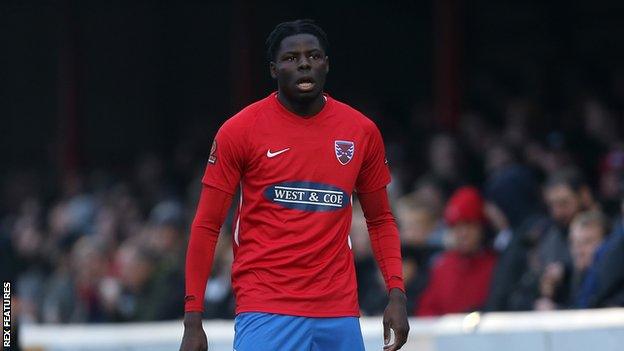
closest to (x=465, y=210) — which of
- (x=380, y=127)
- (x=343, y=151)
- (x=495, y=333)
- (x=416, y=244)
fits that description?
(x=416, y=244)

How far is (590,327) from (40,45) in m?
15.7

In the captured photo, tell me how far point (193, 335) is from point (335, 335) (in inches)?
19.8

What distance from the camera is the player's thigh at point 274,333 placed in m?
5.98

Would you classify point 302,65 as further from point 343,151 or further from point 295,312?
point 295,312

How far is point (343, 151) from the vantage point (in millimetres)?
6133

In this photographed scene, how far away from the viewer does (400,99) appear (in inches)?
766

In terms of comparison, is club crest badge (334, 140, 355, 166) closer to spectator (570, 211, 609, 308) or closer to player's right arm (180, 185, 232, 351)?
player's right arm (180, 185, 232, 351)

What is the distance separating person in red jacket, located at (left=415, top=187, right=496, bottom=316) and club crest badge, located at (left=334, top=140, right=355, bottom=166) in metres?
3.71

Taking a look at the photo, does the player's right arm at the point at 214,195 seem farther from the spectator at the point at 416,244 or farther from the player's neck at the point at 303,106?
the spectator at the point at 416,244

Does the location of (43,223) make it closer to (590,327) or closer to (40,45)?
(40,45)

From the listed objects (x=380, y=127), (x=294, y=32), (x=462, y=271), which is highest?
(x=294, y=32)

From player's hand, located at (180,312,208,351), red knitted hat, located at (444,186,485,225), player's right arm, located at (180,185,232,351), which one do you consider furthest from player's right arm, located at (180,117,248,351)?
red knitted hat, located at (444,186,485,225)

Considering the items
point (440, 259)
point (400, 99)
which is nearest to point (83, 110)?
point (400, 99)

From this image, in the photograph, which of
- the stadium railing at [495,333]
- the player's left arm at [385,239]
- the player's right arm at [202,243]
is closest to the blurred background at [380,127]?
the stadium railing at [495,333]
